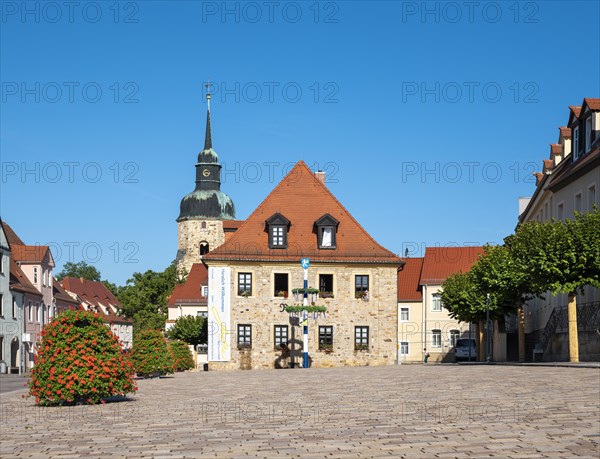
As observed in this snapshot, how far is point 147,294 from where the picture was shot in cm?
8450

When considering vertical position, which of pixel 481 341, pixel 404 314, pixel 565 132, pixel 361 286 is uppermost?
pixel 565 132

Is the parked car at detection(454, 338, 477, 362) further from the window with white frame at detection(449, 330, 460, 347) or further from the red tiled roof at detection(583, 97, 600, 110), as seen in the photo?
the red tiled roof at detection(583, 97, 600, 110)

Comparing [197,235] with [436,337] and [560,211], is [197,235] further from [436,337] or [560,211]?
[560,211]

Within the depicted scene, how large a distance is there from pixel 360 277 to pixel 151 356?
77.5ft

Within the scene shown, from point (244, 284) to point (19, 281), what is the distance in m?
22.7

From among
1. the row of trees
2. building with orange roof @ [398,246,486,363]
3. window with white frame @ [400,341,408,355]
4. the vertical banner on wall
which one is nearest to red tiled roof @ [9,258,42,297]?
the vertical banner on wall

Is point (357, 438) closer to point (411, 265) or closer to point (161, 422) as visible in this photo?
point (161, 422)

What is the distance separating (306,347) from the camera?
171 ft

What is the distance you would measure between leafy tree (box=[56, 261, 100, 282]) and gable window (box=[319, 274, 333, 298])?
136m

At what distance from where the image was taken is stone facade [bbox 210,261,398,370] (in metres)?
55.2

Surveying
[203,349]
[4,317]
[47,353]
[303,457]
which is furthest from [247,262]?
[303,457]

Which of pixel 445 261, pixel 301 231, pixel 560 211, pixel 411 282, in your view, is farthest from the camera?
pixel 445 261

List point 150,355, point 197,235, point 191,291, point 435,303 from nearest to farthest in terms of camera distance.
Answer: point 150,355 < point 435,303 < point 191,291 < point 197,235

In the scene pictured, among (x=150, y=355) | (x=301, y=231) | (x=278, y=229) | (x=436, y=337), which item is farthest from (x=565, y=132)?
(x=436, y=337)
